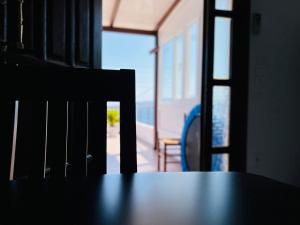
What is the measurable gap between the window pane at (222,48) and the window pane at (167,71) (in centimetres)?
315

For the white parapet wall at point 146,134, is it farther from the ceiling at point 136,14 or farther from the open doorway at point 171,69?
the ceiling at point 136,14

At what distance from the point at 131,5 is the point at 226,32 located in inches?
111

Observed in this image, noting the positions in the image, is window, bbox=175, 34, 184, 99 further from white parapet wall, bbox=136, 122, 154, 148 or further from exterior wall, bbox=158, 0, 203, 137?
white parapet wall, bbox=136, 122, 154, 148

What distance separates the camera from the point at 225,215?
0.47 meters

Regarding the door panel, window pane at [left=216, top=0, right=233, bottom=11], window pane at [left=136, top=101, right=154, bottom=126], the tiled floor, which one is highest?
window pane at [left=216, top=0, right=233, bottom=11]

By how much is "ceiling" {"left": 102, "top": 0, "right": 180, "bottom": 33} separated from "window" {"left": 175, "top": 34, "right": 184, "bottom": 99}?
0.64 meters

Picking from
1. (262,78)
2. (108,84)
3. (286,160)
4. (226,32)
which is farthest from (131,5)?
(108,84)

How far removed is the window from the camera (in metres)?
4.77

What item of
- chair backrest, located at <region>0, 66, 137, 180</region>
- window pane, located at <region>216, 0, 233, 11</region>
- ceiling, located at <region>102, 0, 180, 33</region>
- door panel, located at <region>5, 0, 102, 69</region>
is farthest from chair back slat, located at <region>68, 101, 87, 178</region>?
ceiling, located at <region>102, 0, 180, 33</region>

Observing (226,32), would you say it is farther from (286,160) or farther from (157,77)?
(157,77)

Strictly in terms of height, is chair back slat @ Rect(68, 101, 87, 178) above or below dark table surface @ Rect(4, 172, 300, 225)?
above

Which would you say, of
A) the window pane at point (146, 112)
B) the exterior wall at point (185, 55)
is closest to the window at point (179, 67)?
the exterior wall at point (185, 55)

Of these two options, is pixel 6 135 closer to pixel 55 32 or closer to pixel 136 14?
pixel 55 32

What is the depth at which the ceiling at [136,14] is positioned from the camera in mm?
4491
